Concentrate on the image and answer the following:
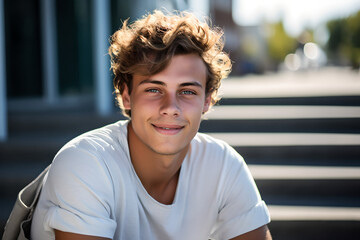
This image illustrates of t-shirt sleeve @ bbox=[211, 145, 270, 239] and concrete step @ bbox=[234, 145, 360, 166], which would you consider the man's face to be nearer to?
t-shirt sleeve @ bbox=[211, 145, 270, 239]

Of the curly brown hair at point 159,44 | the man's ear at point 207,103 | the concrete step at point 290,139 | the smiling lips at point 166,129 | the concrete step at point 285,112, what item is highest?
the curly brown hair at point 159,44

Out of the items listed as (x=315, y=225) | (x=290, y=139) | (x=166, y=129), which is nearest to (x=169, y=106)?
(x=166, y=129)

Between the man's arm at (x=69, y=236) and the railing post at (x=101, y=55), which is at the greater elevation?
the railing post at (x=101, y=55)

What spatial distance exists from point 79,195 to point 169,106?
553mm

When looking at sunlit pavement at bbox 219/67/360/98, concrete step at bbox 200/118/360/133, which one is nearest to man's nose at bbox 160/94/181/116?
concrete step at bbox 200/118/360/133

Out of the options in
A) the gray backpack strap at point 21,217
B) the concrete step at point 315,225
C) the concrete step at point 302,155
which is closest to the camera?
the gray backpack strap at point 21,217

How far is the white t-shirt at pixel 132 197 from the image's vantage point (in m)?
1.55

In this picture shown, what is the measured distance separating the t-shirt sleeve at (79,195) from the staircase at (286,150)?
76.7 inches

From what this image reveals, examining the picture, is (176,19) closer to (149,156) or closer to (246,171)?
(149,156)

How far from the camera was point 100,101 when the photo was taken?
5.49 meters

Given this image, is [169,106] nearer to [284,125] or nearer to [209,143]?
[209,143]

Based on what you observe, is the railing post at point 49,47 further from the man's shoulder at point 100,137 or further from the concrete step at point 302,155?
the man's shoulder at point 100,137

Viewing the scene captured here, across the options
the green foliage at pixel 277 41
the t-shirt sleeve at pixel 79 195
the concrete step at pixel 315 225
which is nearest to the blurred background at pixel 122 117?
the concrete step at pixel 315 225

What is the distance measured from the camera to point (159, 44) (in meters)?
1.84
